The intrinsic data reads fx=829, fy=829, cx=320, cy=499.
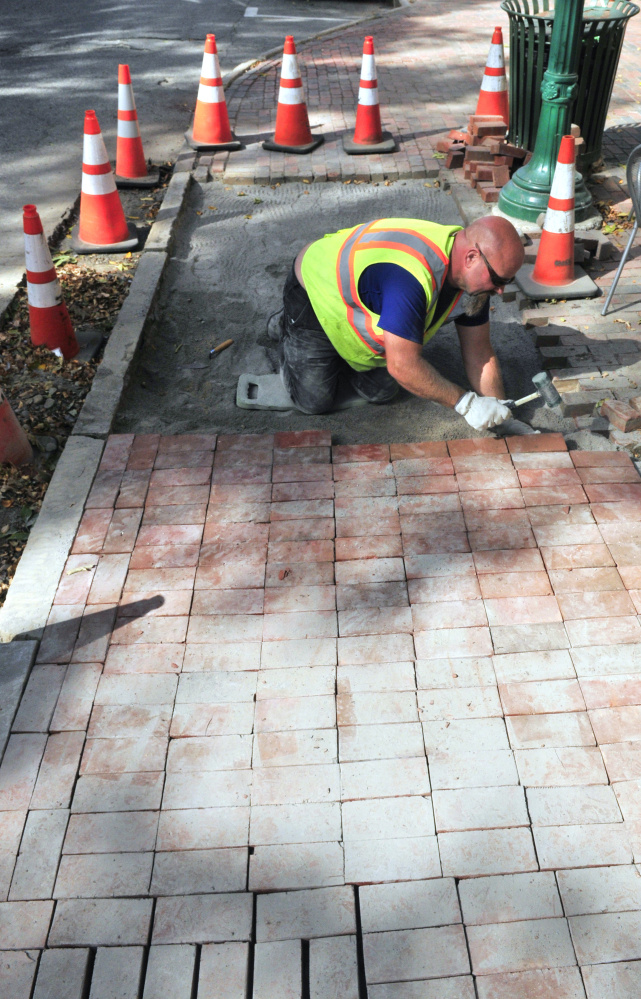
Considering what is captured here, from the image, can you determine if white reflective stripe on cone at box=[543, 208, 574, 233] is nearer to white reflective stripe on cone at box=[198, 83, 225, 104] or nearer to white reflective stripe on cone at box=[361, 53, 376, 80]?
white reflective stripe on cone at box=[361, 53, 376, 80]

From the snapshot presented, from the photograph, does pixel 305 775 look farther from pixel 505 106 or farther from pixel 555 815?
pixel 505 106

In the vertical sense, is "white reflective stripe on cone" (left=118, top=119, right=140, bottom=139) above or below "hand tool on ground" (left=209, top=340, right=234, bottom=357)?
above

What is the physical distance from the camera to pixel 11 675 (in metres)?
2.82

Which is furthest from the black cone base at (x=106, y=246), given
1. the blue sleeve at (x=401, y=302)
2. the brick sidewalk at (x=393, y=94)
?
the blue sleeve at (x=401, y=302)

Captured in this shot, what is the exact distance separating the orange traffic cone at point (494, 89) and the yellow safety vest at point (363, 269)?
4662 millimetres

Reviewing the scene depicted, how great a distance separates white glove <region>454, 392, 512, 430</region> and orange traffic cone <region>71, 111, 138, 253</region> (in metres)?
3.28

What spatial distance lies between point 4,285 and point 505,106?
194 inches

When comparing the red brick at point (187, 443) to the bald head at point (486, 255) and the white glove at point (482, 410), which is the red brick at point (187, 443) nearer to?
the white glove at point (482, 410)

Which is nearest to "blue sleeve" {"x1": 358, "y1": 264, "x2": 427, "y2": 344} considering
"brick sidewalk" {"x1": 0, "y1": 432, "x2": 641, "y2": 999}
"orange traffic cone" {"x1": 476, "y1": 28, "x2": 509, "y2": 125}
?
"brick sidewalk" {"x1": 0, "y1": 432, "x2": 641, "y2": 999}

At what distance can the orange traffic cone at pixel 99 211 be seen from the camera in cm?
563

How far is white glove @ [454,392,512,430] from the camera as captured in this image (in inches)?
146

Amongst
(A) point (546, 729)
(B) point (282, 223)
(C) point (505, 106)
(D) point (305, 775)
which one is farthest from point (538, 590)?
(C) point (505, 106)

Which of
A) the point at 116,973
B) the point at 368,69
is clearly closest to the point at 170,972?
the point at 116,973

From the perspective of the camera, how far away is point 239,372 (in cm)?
469
